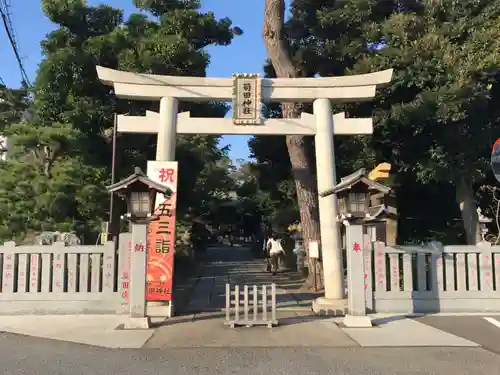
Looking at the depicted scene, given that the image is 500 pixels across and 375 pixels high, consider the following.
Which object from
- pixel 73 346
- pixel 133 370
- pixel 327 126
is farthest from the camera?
pixel 327 126

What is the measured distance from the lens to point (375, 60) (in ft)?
46.7

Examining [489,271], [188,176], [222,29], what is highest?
[222,29]

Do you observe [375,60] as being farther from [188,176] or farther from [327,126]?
[188,176]

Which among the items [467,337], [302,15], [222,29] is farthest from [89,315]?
[302,15]

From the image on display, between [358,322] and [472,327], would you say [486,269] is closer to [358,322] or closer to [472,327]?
[472,327]

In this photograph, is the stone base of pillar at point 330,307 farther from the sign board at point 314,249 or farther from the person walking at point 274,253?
the person walking at point 274,253

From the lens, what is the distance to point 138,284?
9.38 meters

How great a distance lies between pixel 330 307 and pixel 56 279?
5902mm

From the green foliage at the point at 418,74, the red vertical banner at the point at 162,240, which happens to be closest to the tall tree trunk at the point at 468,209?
the green foliage at the point at 418,74

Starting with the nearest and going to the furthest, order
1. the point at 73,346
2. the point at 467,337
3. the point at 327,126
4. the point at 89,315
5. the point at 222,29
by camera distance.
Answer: the point at 73,346 → the point at 467,337 → the point at 89,315 → the point at 327,126 → the point at 222,29

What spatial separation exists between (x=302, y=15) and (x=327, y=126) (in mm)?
6766

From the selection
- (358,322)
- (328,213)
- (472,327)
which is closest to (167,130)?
(328,213)

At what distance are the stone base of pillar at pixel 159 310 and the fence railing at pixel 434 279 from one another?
424cm

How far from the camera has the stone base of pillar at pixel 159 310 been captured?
34.3 feet
